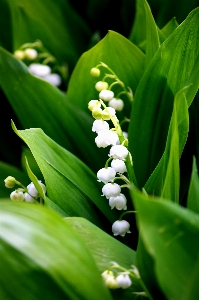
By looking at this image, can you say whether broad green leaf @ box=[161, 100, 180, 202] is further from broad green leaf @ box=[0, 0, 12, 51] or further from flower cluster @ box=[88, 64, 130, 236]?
broad green leaf @ box=[0, 0, 12, 51]

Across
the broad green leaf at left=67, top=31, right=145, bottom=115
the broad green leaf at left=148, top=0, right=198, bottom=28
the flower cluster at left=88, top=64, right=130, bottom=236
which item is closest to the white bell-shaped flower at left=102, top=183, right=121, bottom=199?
the flower cluster at left=88, top=64, right=130, bottom=236

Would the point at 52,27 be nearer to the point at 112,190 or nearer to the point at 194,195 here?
the point at 112,190

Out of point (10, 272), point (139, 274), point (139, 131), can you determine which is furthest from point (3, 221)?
point (139, 131)

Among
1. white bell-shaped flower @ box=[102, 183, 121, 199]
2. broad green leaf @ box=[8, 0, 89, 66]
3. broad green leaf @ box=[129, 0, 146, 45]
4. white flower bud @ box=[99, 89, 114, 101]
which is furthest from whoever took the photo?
broad green leaf @ box=[8, 0, 89, 66]

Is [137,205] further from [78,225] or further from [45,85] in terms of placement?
[45,85]

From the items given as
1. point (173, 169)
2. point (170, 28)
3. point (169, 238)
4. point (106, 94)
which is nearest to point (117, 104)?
point (106, 94)

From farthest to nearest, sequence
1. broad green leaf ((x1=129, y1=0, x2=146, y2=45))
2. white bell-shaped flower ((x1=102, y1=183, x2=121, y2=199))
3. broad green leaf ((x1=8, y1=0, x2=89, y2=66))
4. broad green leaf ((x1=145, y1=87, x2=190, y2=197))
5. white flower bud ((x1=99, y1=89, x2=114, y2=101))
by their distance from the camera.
A: broad green leaf ((x1=8, y1=0, x2=89, y2=66))
broad green leaf ((x1=129, y1=0, x2=146, y2=45))
white flower bud ((x1=99, y1=89, x2=114, y2=101))
white bell-shaped flower ((x1=102, y1=183, x2=121, y2=199))
broad green leaf ((x1=145, y1=87, x2=190, y2=197))
